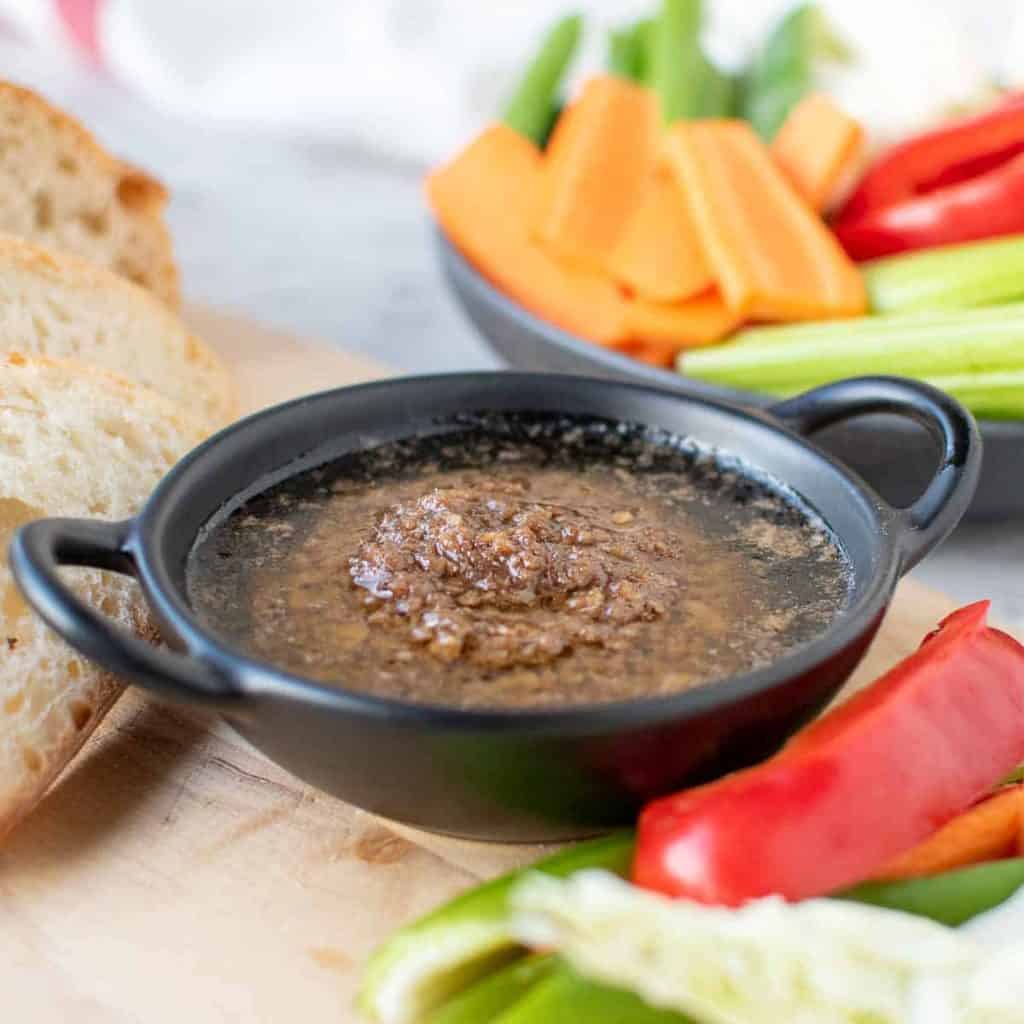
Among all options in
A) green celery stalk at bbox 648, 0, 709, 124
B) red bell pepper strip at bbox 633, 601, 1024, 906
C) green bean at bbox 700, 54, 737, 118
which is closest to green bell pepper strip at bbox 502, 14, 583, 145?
green celery stalk at bbox 648, 0, 709, 124

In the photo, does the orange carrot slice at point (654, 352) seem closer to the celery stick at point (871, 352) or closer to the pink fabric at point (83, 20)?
the celery stick at point (871, 352)

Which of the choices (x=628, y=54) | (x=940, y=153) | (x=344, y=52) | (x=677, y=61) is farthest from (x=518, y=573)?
(x=344, y=52)

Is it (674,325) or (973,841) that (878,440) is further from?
(973,841)

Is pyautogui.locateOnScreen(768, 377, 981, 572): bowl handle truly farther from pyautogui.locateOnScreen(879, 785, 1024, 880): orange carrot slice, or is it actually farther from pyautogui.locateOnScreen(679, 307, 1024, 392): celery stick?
pyautogui.locateOnScreen(679, 307, 1024, 392): celery stick

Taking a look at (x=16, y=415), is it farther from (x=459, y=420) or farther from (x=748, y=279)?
(x=748, y=279)

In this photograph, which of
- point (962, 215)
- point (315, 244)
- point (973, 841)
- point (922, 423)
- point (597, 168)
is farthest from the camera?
point (315, 244)

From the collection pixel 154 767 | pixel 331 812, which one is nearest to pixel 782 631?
pixel 331 812

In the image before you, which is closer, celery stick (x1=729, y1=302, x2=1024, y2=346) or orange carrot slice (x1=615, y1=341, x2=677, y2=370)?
celery stick (x1=729, y1=302, x2=1024, y2=346)

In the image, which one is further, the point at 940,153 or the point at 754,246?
the point at 940,153
